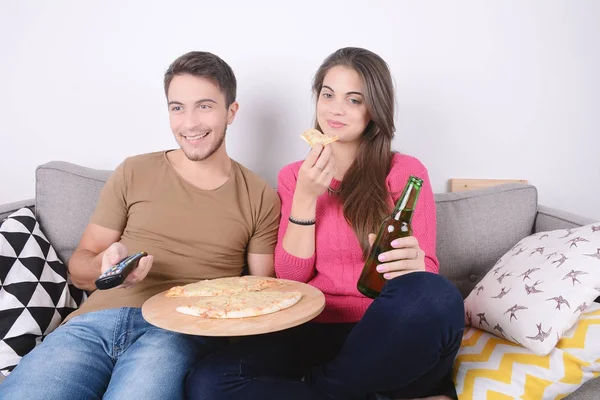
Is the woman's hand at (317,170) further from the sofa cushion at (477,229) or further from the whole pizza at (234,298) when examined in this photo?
the sofa cushion at (477,229)

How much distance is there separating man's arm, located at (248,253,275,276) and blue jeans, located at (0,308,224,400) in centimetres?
31

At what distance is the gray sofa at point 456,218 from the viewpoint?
211cm

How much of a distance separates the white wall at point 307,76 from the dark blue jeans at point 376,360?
1.04 metres

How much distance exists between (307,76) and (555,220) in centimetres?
110

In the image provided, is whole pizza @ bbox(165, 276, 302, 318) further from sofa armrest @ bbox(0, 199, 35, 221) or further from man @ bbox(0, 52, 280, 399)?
sofa armrest @ bbox(0, 199, 35, 221)

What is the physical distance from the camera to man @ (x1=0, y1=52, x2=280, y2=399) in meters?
1.72

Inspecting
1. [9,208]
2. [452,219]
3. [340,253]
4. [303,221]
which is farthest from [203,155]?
[452,219]

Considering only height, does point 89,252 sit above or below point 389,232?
below

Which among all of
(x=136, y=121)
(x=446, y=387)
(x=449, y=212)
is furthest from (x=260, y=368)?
(x=136, y=121)

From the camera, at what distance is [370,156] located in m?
1.91

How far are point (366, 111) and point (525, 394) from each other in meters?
0.94

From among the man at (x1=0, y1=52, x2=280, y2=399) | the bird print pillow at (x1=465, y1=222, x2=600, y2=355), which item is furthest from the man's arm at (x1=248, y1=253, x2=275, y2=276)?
the bird print pillow at (x1=465, y1=222, x2=600, y2=355)

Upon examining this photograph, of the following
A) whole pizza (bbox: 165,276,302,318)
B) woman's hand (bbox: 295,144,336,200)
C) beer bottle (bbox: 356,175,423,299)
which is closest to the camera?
whole pizza (bbox: 165,276,302,318)

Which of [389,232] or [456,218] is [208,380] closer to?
[389,232]
